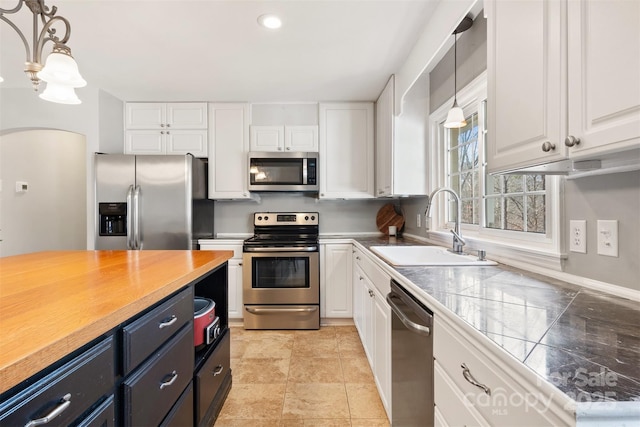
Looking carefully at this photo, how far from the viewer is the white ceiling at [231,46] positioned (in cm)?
164

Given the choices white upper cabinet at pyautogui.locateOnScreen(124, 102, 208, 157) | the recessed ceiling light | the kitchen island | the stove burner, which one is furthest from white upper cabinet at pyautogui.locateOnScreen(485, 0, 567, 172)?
white upper cabinet at pyautogui.locateOnScreen(124, 102, 208, 157)

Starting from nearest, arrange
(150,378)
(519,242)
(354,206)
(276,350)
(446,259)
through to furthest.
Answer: (150,378) → (519,242) → (446,259) → (276,350) → (354,206)

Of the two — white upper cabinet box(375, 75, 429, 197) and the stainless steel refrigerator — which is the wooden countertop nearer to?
the stainless steel refrigerator

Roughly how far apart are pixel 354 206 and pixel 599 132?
271 cm

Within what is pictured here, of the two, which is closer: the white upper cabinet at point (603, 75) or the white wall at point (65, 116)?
the white upper cabinet at point (603, 75)

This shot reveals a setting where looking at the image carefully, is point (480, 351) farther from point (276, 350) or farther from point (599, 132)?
point (276, 350)

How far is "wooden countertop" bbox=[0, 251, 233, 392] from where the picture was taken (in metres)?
0.52

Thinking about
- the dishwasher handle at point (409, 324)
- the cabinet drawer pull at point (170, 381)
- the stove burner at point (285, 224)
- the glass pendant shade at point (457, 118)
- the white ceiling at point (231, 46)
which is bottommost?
the cabinet drawer pull at point (170, 381)

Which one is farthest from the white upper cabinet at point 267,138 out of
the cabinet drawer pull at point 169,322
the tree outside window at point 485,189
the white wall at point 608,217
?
the white wall at point 608,217

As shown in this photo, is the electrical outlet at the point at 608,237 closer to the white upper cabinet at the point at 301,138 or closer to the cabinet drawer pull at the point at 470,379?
the cabinet drawer pull at the point at 470,379

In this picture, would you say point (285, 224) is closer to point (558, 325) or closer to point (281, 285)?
point (281, 285)

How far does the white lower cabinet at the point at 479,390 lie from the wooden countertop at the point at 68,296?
90 centimetres

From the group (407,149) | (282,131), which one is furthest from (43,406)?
(282,131)

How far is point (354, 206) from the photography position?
3375 millimetres
